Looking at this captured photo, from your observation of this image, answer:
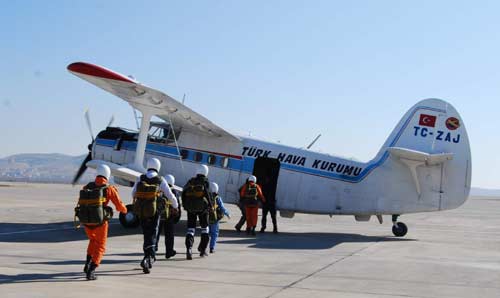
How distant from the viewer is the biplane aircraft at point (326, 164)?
1695 centimetres

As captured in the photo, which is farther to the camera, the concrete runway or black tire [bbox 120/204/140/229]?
black tire [bbox 120/204/140/229]

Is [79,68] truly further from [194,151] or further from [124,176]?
[194,151]

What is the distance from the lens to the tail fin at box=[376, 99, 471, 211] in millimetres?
16898

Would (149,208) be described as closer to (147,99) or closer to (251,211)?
(147,99)

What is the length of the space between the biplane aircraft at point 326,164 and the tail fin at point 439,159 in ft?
0.09

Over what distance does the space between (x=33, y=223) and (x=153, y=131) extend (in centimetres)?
482

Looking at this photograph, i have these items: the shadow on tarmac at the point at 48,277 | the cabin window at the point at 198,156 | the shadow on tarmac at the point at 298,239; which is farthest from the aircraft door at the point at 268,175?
the shadow on tarmac at the point at 48,277

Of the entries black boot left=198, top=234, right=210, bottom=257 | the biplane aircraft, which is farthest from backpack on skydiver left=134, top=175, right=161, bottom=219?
the biplane aircraft

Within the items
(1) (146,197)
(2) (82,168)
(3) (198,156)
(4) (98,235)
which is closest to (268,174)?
(3) (198,156)

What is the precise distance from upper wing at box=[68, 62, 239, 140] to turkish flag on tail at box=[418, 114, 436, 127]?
5380 millimetres

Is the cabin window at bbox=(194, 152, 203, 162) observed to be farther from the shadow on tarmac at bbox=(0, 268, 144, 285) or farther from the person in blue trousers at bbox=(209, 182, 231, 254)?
the shadow on tarmac at bbox=(0, 268, 144, 285)

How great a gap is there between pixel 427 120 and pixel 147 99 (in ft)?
25.4

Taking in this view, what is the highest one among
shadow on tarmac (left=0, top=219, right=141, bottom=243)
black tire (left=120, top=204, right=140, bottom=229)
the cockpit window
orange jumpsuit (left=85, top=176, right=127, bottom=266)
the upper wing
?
the upper wing

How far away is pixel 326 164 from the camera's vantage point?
17812mm
